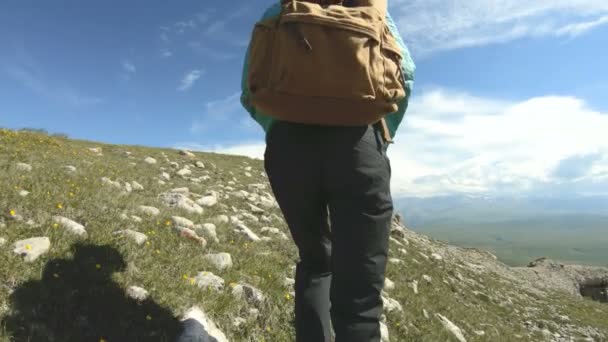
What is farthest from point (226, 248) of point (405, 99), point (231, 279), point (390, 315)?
point (405, 99)

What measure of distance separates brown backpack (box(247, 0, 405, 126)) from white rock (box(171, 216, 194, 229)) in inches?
162

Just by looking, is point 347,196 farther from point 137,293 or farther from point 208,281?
point 208,281

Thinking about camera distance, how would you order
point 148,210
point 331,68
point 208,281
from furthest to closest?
point 148,210 < point 208,281 < point 331,68

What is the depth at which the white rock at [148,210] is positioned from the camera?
6.42 m

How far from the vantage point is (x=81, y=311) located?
11.5 ft

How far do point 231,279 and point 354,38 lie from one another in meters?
3.50

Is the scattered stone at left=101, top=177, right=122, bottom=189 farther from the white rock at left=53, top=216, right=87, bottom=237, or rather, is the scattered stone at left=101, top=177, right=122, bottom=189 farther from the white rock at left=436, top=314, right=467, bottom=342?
the white rock at left=436, top=314, right=467, bottom=342

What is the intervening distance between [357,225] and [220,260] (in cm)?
323

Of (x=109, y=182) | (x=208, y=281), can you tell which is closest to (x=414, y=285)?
(x=208, y=281)

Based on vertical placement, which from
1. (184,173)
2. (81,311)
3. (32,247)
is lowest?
(81,311)

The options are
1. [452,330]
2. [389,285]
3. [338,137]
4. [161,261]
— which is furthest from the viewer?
[389,285]

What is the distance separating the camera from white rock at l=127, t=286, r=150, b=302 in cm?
391

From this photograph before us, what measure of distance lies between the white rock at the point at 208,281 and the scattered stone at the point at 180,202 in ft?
9.73

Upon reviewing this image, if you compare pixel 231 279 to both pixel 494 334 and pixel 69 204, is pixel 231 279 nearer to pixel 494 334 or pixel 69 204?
pixel 69 204
